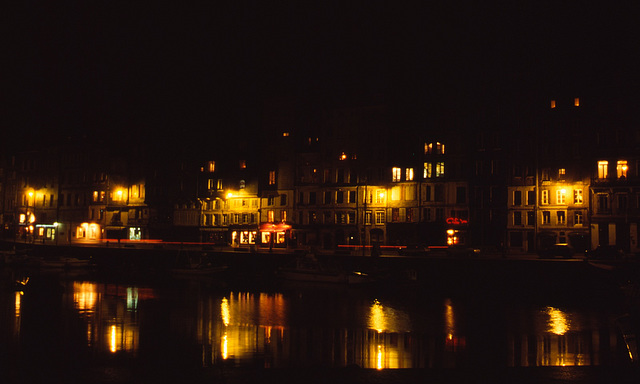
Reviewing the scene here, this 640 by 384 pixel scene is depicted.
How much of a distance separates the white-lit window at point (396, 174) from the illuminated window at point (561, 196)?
60.0 feet

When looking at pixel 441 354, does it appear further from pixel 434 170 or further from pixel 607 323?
pixel 434 170

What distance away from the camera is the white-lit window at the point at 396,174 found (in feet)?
233

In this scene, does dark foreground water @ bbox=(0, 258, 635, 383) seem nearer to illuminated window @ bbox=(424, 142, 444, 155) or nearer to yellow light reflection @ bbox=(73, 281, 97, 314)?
yellow light reflection @ bbox=(73, 281, 97, 314)

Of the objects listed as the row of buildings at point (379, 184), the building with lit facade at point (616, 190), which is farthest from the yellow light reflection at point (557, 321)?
the row of buildings at point (379, 184)

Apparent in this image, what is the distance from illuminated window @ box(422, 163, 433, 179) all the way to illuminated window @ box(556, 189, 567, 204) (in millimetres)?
14676

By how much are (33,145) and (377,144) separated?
68.2 metres

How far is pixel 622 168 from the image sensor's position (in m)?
62.0

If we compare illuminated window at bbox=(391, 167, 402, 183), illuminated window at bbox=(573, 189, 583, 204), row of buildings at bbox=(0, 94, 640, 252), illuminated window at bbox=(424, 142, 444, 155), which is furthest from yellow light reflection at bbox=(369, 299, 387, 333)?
illuminated window at bbox=(573, 189, 583, 204)

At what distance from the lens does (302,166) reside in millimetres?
77562

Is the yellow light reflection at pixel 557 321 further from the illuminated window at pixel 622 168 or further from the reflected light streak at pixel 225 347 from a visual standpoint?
the illuminated window at pixel 622 168

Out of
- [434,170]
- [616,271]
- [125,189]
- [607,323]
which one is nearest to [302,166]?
[434,170]

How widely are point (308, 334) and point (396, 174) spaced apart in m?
43.5

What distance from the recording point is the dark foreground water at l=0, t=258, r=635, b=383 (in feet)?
54.1

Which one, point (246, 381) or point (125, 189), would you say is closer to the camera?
point (246, 381)
